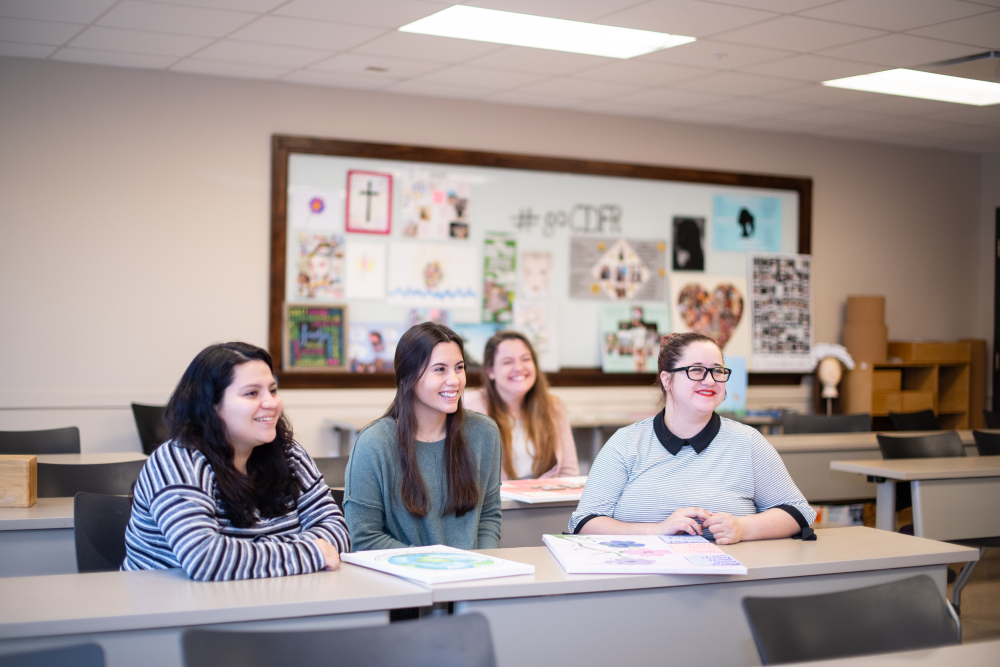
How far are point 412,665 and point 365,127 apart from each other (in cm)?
529

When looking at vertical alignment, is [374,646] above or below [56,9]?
below

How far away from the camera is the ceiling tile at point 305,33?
4.89 meters

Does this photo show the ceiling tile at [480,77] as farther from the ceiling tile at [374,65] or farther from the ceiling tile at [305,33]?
the ceiling tile at [305,33]

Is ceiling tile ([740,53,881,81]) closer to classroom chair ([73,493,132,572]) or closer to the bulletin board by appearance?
the bulletin board

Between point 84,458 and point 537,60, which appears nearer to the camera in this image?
point 84,458

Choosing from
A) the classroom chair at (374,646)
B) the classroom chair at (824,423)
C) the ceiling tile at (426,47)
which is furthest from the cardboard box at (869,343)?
the classroom chair at (374,646)

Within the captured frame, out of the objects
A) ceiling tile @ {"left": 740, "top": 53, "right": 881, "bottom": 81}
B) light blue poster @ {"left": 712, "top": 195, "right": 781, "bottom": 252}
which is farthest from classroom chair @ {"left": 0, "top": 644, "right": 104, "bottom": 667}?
light blue poster @ {"left": 712, "top": 195, "right": 781, "bottom": 252}

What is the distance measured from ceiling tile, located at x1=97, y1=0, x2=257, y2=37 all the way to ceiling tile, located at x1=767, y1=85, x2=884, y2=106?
3.58 metres

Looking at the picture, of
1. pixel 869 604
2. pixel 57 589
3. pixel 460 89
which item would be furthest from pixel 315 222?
pixel 869 604

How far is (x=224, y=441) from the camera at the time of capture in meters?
2.36

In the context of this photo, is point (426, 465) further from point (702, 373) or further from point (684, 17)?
point (684, 17)

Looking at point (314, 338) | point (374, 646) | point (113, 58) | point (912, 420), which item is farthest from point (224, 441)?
point (912, 420)

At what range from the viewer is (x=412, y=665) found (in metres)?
1.63

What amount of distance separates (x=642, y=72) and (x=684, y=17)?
1130mm
